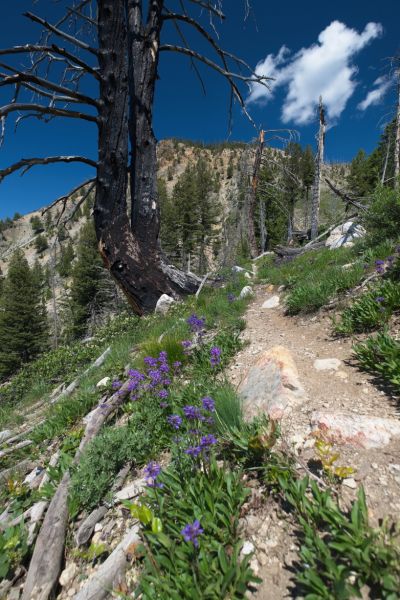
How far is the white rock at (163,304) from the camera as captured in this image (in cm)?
639

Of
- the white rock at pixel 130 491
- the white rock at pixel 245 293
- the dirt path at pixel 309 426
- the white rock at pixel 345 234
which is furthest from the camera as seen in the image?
the white rock at pixel 345 234

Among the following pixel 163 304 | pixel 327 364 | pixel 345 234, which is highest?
pixel 345 234

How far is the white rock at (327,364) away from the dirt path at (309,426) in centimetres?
4

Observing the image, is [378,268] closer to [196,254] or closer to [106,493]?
[106,493]

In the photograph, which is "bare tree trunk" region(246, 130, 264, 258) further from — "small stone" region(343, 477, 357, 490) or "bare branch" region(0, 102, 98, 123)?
"small stone" region(343, 477, 357, 490)

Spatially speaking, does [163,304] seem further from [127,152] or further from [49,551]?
[49,551]

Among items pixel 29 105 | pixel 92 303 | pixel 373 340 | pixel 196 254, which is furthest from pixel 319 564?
pixel 196 254

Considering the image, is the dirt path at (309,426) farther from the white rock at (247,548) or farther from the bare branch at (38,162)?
the bare branch at (38,162)

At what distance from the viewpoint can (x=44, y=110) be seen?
4.84 m

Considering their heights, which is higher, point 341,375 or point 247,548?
point 341,375

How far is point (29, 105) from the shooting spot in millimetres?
4691

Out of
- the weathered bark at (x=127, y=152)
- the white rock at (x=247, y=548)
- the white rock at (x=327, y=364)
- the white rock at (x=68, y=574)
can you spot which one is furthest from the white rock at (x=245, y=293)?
the white rock at (x=68, y=574)

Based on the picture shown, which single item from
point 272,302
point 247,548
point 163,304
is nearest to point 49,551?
point 247,548

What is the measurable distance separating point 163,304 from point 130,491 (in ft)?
14.2
